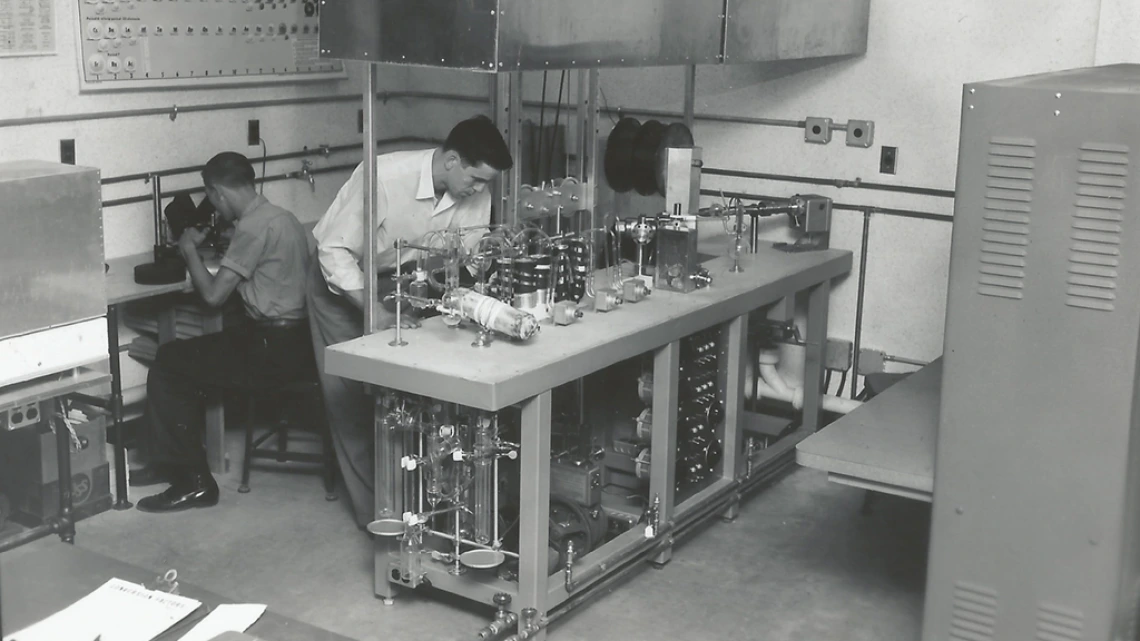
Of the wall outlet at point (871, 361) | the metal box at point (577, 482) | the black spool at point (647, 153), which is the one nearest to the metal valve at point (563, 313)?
the metal box at point (577, 482)

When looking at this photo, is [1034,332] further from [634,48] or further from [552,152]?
[552,152]

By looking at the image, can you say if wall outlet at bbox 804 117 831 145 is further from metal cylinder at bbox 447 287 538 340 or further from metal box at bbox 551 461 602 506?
metal cylinder at bbox 447 287 538 340

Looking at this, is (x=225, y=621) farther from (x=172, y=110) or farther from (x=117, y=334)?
(x=172, y=110)

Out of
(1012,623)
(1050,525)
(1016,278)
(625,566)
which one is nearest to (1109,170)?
(1016,278)

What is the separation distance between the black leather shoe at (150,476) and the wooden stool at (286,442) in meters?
0.26

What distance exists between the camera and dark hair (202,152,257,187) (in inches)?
160

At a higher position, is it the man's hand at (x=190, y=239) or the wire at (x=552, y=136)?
the wire at (x=552, y=136)

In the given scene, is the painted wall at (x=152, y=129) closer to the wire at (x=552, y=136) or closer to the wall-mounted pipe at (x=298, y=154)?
the wall-mounted pipe at (x=298, y=154)

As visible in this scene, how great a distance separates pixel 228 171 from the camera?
4.06 meters

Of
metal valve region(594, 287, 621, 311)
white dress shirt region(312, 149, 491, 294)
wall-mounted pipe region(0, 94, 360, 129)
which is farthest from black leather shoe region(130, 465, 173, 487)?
metal valve region(594, 287, 621, 311)

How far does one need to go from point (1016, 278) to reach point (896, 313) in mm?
2072

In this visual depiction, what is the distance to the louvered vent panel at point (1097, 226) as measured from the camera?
7.63 ft

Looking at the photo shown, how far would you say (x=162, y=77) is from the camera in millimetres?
4359

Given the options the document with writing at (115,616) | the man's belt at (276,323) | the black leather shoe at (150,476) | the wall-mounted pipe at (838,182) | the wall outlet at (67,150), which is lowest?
the black leather shoe at (150,476)
